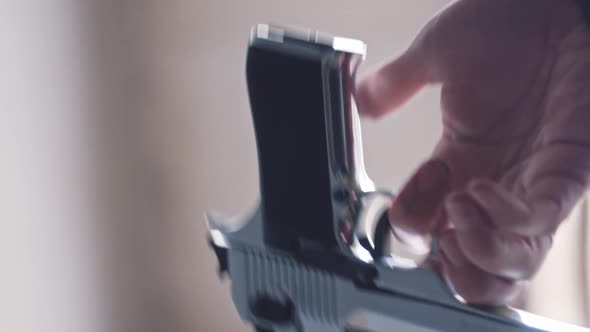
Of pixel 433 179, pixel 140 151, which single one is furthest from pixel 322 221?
pixel 140 151

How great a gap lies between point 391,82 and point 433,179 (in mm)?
61

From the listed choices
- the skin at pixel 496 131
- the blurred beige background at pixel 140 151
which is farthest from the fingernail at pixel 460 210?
the blurred beige background at pixel 140 151

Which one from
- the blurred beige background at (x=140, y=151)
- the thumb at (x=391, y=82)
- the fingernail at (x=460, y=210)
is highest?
the thumb at (x=391, y=82)

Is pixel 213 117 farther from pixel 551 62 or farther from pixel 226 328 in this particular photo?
pixel 551 62

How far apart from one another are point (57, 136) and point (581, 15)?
1.70 feet

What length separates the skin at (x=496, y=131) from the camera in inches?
11.6

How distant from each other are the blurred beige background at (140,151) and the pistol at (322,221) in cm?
26

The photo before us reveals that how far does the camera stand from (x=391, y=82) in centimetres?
36

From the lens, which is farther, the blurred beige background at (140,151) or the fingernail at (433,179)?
the blurred beige background at (140,151)

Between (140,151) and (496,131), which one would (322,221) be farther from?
(140,151)

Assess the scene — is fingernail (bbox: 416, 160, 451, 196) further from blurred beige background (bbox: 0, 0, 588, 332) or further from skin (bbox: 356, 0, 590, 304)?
blurred beige background (bbox: 0, 0, 588, 332)

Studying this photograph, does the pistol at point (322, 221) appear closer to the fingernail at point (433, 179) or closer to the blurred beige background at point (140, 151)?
the fingernail at point (433, 179)

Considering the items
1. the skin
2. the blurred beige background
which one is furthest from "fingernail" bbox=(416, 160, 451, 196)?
the blurred beige background

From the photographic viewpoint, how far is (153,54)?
0.76 metres
